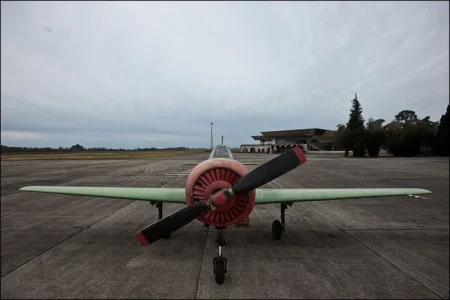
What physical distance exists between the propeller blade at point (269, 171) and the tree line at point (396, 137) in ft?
9.15

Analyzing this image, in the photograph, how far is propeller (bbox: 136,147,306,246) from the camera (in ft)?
10.2

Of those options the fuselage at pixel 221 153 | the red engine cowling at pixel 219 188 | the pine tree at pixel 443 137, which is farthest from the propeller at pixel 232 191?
the pine tree at pixel 443 137

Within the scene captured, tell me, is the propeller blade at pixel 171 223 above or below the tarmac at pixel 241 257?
above

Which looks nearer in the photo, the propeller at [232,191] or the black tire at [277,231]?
the propeller at [232,191]

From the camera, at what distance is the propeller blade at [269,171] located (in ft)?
10.2

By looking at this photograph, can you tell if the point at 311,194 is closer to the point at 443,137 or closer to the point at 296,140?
the point at 443,137

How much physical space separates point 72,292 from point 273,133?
77754 millimetres

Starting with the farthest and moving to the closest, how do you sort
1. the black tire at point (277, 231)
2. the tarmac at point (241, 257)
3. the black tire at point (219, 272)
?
the black tire at point (277, 231), the black tire at point (219, 272), the tarmac at point (241, 257)

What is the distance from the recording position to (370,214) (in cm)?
724

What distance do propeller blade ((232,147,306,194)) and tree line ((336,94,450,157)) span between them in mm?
2789

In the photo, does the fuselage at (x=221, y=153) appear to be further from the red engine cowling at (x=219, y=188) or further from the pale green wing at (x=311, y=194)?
the red engine cowling at (x=219, y=188)

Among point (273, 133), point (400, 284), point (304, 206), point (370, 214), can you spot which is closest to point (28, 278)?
point (400, 284)

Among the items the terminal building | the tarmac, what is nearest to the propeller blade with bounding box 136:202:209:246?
the tarmac

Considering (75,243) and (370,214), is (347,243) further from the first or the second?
(75,243)
